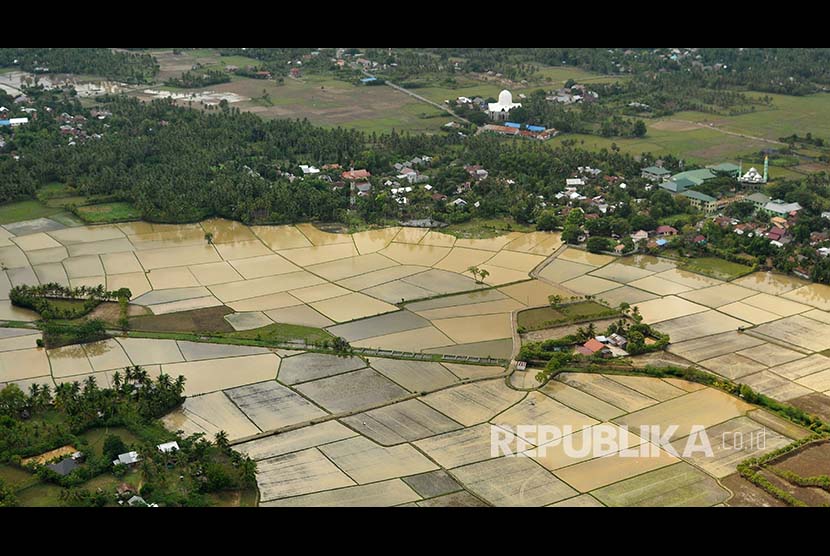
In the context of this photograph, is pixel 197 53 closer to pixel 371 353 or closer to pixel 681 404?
pixel 371 353

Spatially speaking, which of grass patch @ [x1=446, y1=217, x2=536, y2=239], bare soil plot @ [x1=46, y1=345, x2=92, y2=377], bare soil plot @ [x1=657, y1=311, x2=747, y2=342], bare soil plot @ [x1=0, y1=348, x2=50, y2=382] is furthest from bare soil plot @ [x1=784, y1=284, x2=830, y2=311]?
bare soil plot @ [x1=0, y1=348, x2=50, y2=382]

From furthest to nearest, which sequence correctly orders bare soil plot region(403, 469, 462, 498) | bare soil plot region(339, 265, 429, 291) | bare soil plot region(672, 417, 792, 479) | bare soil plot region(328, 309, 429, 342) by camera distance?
bare soil plot region(339, 265, 429, 291), bare soil plot region(328, 309, 429, 342), bare soil plot region(672, 417, 792, 479), bare soil plot region(403, 469, 462, 498)

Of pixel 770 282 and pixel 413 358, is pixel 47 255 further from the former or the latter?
pixel 770 282

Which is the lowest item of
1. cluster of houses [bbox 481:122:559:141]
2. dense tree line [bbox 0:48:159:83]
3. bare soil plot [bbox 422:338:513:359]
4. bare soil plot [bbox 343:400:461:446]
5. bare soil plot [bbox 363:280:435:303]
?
bare soil plot [bbox 343:400:461:446]

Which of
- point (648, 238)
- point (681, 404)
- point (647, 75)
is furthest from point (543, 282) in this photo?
point (647, 75)

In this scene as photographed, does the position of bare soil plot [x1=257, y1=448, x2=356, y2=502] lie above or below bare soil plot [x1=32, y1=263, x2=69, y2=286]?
below

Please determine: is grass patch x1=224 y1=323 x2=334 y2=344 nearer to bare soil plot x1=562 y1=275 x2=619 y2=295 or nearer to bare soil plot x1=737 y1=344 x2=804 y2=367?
bare soil plot x1=562 y1=275 x2=619 y2=295

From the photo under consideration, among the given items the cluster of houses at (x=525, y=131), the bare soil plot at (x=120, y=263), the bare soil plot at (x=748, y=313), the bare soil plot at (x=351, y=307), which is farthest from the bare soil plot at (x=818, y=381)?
the cluster of houses at (x=525, y=131)
